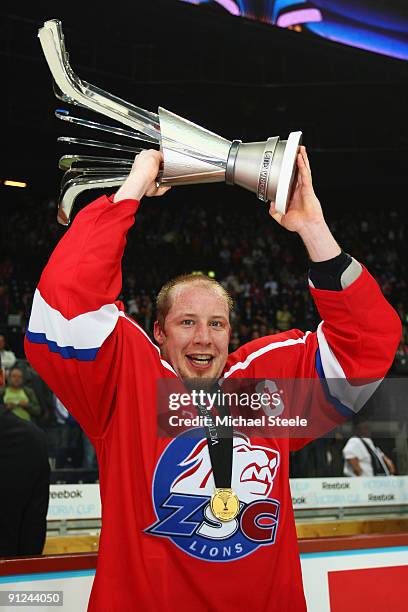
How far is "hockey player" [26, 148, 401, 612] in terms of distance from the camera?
1.45 metres

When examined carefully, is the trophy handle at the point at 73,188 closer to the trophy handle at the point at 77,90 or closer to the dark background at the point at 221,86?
the trophy handle at the point at 77,90

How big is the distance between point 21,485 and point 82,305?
1.13m

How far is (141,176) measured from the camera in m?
1.49

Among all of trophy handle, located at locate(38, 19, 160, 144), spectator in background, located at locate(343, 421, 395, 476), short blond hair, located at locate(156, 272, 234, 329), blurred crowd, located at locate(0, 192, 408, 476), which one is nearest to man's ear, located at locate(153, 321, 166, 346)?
short blond hair, located at locate(156, 272, 234, 329)

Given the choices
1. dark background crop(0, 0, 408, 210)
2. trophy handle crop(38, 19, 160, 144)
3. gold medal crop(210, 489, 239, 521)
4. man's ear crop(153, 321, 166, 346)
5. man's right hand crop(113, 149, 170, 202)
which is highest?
dark background crop(0, 0, 408, 210)

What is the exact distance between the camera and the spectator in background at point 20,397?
5082 millimetres

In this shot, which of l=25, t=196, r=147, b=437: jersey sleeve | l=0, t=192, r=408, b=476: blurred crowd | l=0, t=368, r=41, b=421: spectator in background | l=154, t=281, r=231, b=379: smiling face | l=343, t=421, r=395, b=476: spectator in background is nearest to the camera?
l=25, t=196, r=147, b=437: jersey sleeve

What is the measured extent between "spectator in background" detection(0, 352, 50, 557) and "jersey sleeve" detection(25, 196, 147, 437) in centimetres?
85

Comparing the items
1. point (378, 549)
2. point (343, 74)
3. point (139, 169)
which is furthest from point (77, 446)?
point (343, 74)

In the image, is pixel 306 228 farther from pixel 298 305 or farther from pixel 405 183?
pixel 405 183

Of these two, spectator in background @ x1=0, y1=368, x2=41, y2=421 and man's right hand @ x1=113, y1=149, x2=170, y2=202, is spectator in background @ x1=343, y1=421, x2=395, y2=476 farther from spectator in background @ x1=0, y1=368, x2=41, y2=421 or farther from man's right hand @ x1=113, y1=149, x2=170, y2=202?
man's right hand @ x1=113, y1=149, x2=170, y2=202

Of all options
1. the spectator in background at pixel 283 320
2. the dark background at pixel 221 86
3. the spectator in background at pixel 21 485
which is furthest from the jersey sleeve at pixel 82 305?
the spectator in background at pixel 283 320

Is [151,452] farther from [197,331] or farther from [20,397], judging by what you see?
[20,397]

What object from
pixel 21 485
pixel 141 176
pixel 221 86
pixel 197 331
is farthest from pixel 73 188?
pixel 221 86
